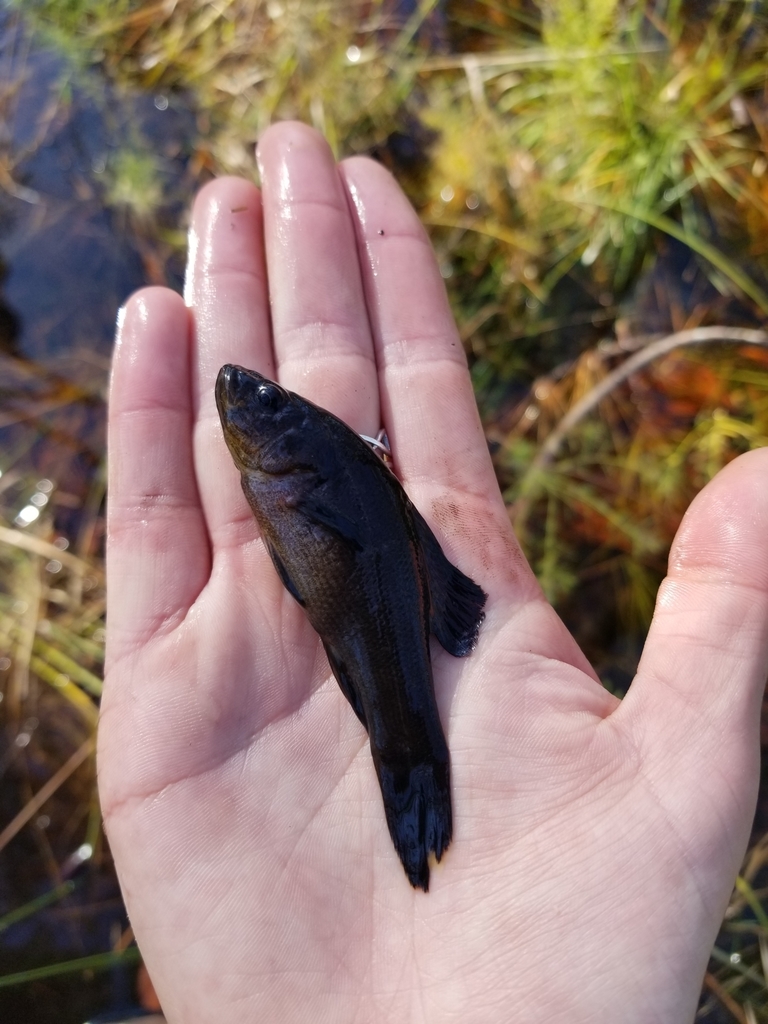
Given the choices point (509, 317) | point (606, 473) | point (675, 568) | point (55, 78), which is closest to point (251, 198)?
point (509, 317)

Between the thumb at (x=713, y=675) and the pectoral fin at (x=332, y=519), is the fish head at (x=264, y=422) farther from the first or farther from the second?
the thumb at (x=713, y=675)

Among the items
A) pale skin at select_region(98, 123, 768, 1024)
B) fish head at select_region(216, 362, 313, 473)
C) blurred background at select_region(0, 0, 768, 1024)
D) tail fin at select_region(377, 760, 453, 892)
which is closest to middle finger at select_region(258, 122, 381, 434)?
pale skin at select_region(98, 123, 768, 1024)

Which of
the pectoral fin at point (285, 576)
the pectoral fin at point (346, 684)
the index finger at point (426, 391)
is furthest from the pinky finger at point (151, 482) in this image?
the index finger at point (426, 391)

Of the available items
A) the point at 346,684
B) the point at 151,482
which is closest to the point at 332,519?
the point at 346,684

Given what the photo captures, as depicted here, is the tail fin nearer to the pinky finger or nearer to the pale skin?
the pale skin

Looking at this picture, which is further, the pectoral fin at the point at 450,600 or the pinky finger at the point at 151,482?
the pinky finger at the point at 151,482

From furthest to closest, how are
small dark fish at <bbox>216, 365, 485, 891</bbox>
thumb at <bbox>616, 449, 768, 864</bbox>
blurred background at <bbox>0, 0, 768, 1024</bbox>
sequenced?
blurred background at <bbox>0, 0, 768, 1024</bbox>, small dark fish at <bbox>216, 365, 485, 891</bbox>, thumb at <bbox>616, 449, 768, 864</bbox>

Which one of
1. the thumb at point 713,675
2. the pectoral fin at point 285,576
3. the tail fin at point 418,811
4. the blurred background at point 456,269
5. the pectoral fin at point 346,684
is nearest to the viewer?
the thumb at point 713,675
